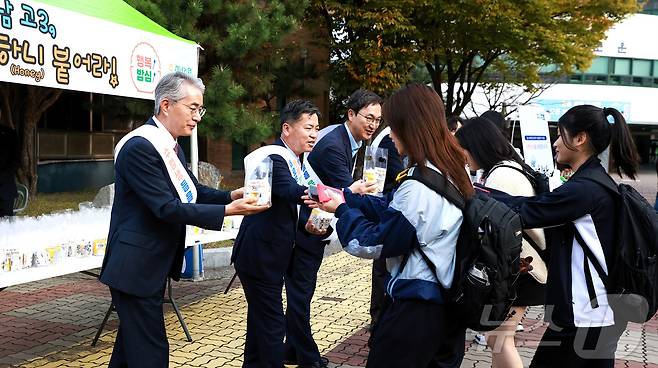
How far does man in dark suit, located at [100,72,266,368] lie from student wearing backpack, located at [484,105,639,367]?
1.41 meters

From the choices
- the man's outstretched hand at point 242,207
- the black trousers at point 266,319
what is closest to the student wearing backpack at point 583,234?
the man's outstretched hand at point 242,207

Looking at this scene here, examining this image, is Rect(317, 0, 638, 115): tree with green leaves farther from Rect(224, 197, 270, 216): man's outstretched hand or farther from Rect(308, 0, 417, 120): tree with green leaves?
Rect(224, 197, 270, 216): man's outstretched hand

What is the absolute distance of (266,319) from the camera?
3.77 meters

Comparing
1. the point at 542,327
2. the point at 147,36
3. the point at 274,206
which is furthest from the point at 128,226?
the point at 542,327

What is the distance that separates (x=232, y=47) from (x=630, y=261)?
9606 millimetres

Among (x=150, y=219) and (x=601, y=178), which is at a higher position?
(x=601, y=178)

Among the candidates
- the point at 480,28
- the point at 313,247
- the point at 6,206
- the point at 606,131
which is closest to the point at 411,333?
the point at 606,131

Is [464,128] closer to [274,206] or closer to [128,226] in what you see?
[274,206]

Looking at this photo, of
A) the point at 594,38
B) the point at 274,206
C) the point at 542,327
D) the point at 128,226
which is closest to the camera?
the point at 128,226

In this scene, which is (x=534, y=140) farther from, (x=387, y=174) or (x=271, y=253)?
(x=271, y=253)

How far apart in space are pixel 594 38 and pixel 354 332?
15854 mm

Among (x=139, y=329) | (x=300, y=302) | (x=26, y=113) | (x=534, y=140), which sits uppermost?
(x=26, y=113)

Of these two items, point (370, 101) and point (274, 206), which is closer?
point (274, 206)

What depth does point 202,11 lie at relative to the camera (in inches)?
449
